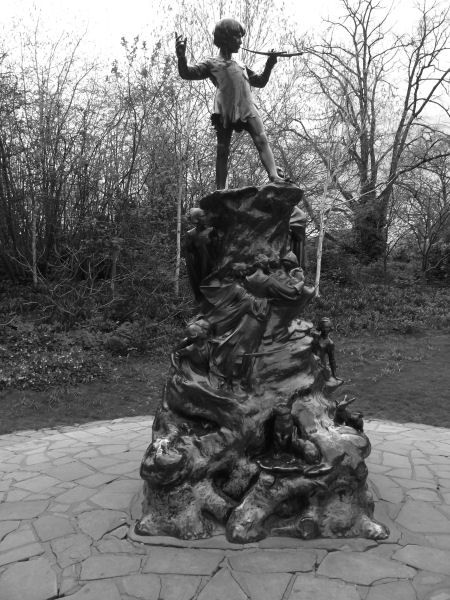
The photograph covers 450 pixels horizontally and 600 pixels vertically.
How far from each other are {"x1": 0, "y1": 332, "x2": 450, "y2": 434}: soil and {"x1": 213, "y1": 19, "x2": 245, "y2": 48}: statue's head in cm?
508

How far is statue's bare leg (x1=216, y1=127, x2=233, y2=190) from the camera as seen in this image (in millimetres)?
4703

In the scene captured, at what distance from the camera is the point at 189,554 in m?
3.05

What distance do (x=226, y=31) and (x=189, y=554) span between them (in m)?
4.16

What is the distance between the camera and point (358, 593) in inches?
105

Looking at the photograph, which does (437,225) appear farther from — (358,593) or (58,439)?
(358,593)

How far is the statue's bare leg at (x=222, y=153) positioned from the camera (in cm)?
470

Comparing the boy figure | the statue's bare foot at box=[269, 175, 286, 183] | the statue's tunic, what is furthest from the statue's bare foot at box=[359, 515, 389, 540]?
the statue's tunic

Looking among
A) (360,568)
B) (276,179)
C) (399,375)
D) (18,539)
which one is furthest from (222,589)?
(399,375)

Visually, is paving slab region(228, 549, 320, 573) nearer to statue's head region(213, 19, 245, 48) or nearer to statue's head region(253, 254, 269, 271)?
statue's head region(253, 254, 269, 271)

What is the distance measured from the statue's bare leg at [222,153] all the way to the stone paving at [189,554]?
2861 mm

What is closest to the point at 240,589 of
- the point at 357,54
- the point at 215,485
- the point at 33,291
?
the point at 215,485

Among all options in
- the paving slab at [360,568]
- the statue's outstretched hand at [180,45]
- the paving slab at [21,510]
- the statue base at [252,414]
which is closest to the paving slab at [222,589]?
the statue base at [252,414]

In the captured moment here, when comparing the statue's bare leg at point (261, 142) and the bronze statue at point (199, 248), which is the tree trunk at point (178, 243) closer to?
the bronze statue at point (199, 248)

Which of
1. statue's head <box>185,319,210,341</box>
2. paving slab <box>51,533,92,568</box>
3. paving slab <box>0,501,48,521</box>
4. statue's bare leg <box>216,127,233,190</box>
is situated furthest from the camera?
statue's bare leg <box>216,127,233,190</box>
